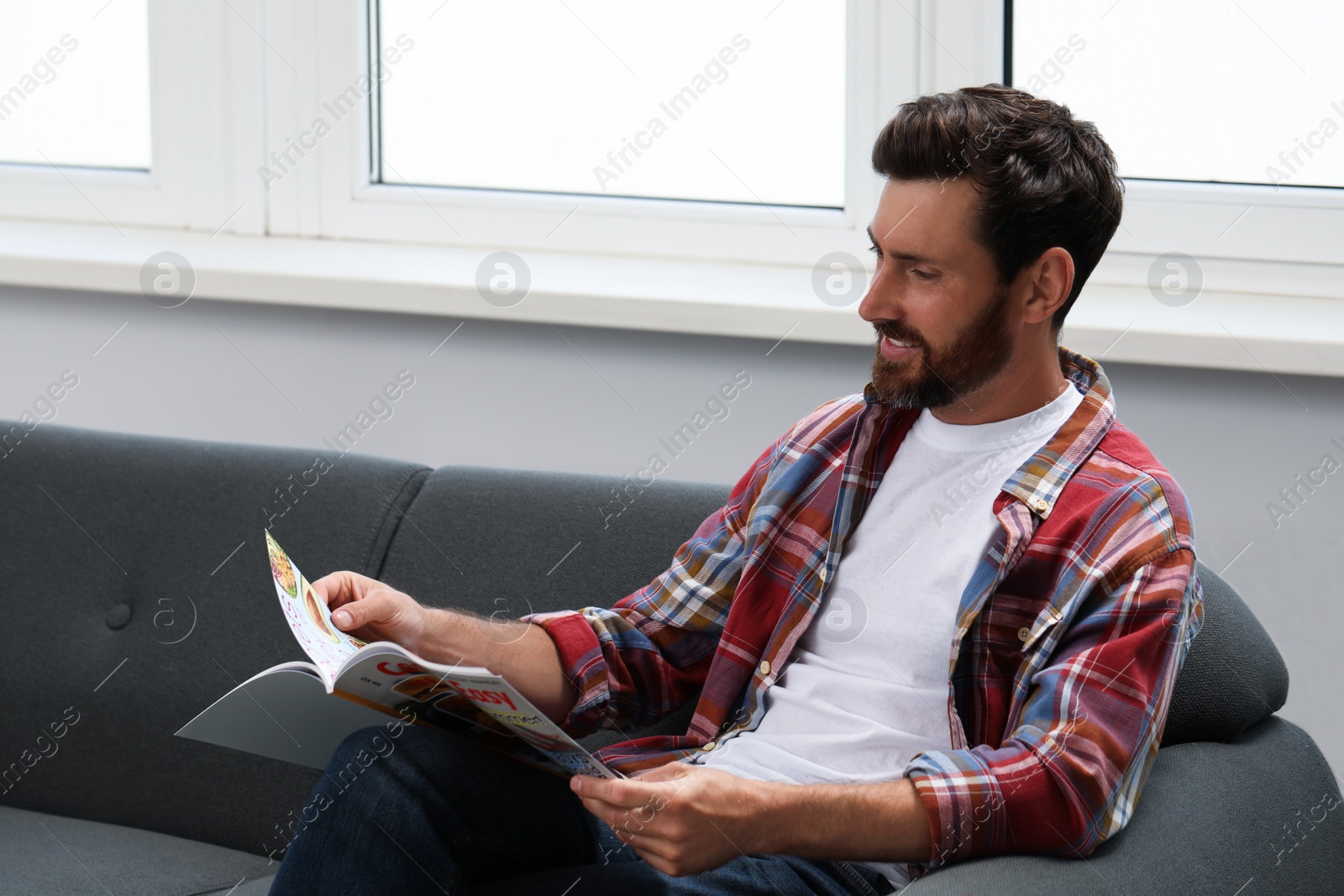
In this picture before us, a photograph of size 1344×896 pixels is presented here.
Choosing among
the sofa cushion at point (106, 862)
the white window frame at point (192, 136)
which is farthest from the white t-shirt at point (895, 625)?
the white window frame at point (192, 136)

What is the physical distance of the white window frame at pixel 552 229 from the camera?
1.70 m

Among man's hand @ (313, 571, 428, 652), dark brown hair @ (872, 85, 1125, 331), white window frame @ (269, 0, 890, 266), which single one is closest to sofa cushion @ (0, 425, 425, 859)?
man's hand @ (313, 571, 428, 652)

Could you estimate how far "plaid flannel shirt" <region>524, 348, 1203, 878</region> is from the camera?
1020mm

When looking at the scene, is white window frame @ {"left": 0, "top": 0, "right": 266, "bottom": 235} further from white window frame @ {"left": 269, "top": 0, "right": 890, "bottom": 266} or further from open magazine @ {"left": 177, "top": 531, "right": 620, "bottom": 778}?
open magazine @ {"left": 177, "top": 531, "right": 620, "bottom": 778}

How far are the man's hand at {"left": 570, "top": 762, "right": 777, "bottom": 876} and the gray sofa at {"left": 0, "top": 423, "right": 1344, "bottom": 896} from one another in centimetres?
40

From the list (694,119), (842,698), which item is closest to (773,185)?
(694,119)

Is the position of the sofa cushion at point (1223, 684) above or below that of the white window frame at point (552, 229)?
below

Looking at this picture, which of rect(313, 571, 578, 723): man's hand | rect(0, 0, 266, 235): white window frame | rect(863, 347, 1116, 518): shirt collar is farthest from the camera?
rect(0, 0, 266, 235): white window frame

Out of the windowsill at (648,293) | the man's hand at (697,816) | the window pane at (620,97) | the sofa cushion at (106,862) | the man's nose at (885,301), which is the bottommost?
the sofa cushion at (106,862)

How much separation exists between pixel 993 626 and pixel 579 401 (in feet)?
2.85

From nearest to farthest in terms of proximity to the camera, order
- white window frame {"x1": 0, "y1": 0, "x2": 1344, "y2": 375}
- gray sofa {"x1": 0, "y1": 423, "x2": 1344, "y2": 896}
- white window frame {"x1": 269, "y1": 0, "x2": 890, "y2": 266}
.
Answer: gray sofa {"x1": 0, "y1": 423, "x2": 1344, "y2": 896} < white window frame {"x1": 0, "y1": 0, "x2": 1344, "y2": 375} < white window frame {"x1": 269, "y1": 0, "x2": 890, "y2": 266}

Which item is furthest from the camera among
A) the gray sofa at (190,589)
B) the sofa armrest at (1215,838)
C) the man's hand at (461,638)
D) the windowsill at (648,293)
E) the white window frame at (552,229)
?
the white window frame at (552,229)

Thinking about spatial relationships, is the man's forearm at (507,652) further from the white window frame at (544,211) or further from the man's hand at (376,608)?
the white window frame at (544,211)

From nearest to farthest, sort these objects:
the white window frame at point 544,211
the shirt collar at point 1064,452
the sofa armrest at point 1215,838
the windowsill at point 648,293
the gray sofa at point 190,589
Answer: the sofa armrest at point 1215,838, the shirt collar at point 1064,452, the gray sofa at point 190,589, the windowsill at point 648,293, the white window frame at point 544,211
